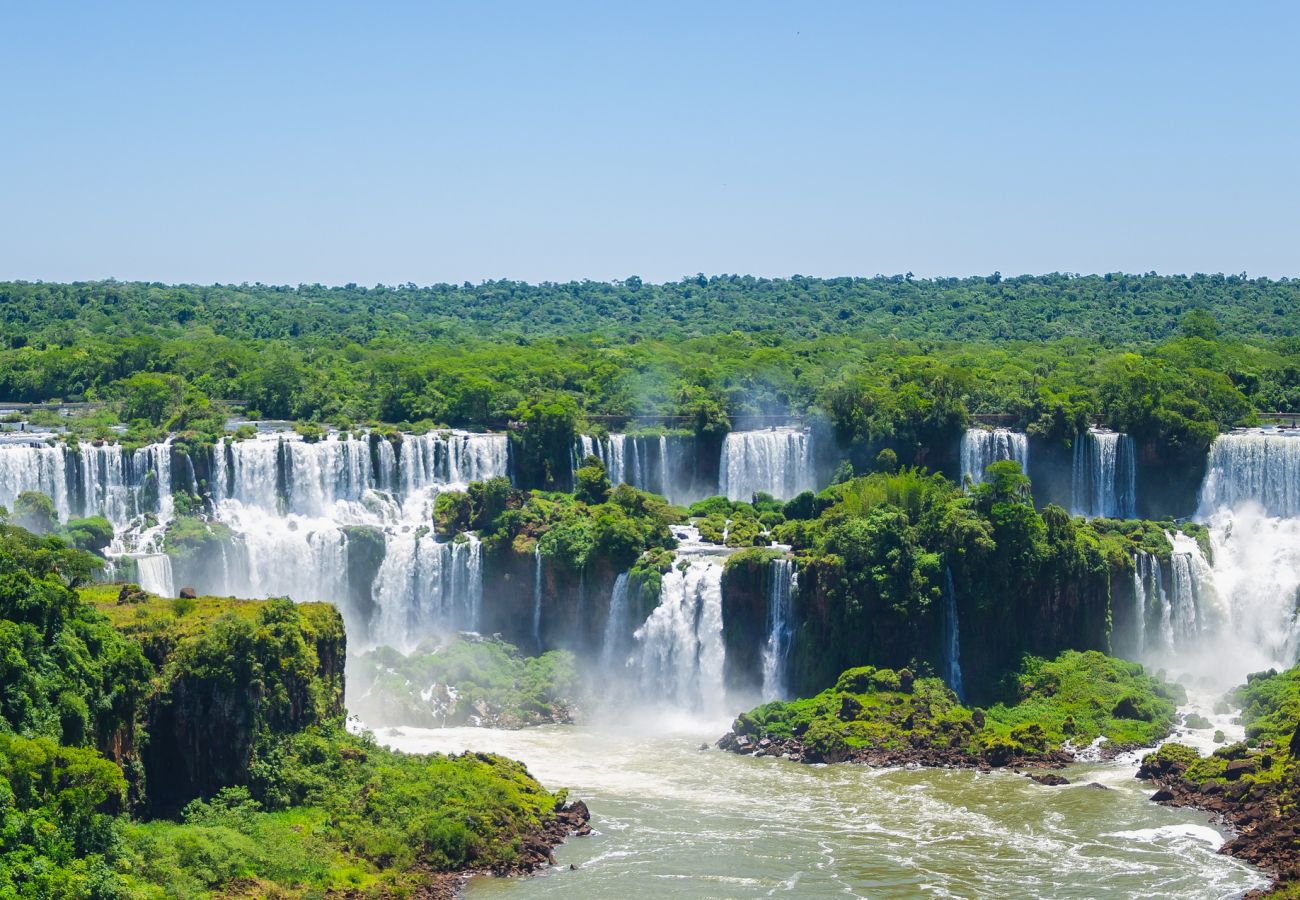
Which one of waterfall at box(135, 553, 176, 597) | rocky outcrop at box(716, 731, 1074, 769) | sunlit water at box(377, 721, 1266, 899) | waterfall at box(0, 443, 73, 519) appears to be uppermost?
waterfall at box(0, 443, 73, 519)

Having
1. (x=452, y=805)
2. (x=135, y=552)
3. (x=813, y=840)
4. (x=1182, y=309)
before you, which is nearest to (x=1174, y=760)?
(x=813, y=840)

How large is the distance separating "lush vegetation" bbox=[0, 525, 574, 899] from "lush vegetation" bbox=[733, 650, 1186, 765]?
10363 mm

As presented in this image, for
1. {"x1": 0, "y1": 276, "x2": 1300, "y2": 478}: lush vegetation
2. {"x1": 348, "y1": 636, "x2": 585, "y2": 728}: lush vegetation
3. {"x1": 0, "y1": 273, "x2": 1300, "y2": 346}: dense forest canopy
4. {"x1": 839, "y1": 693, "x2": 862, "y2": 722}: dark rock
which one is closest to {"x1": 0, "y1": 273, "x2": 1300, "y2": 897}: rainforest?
{"x1": 839, "y1": 693, "x2": 862, "y2": 722}: dark rock

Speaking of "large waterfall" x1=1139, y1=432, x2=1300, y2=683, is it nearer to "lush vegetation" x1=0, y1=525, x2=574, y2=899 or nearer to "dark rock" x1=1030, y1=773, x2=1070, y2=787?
"dark rock" x1=1030, y1=773, x2=1070, y2=787

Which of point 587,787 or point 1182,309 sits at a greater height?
point 1182,309

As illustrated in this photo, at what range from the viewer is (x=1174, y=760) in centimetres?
5334

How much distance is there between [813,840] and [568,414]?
31.5 m

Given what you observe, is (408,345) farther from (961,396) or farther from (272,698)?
(272,698)

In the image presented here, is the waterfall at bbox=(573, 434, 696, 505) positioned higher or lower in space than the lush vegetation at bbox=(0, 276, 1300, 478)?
lower

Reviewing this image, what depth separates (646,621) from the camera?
215ft

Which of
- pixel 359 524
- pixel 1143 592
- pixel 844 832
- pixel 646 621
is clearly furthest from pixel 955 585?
pixel 359 524

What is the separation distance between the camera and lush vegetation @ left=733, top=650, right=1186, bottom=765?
56594 millimetres

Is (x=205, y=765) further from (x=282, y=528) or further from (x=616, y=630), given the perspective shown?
(x=282, y=528)

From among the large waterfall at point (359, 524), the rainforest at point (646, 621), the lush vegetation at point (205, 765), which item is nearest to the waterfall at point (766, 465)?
the rainforest at point (646, 621)
